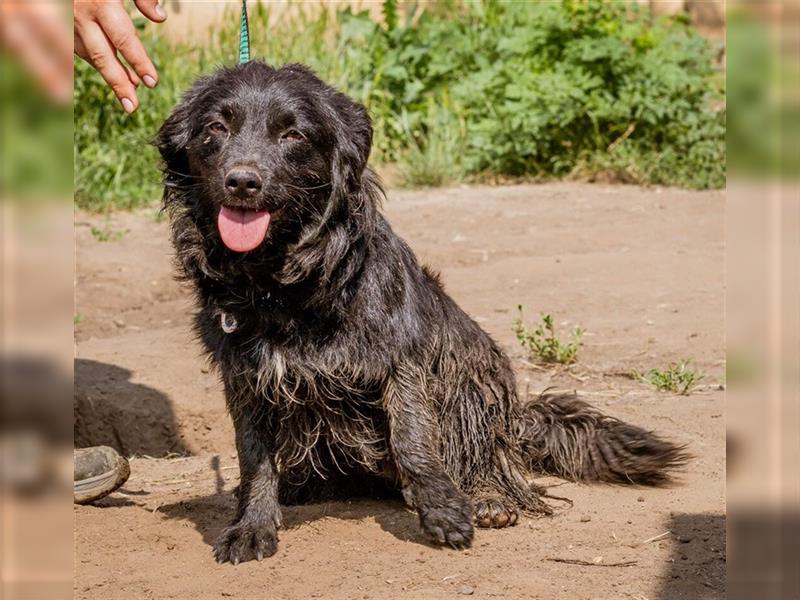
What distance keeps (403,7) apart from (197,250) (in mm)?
8395

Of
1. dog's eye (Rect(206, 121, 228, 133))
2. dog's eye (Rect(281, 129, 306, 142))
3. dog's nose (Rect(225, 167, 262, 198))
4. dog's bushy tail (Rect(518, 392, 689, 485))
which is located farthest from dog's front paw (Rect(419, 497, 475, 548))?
dog's eye (Rect(206, 121, 228, 133))

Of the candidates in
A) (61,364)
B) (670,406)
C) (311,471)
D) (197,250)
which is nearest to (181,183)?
(197,250)

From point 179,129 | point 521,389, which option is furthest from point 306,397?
point 521,389

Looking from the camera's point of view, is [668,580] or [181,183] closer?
[668,580]

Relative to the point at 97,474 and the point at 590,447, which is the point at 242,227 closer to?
the point at 97,474

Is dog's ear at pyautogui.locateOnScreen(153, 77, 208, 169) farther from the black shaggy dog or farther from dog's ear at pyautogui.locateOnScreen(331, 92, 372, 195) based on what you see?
dog's ear at pyautogui.locateOnScreen(331, 92, 372, 195)

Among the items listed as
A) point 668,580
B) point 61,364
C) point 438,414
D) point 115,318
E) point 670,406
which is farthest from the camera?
point 115,318

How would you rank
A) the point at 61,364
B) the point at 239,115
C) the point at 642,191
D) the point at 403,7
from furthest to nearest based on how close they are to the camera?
1. the point at 403,7
2. the point at 642,191
3. the point at 239,115
4. the point at 61,364

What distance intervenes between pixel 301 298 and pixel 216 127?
661 millimetres

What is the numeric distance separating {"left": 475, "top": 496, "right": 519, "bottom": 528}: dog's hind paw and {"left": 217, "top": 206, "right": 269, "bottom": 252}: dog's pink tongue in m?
1.30

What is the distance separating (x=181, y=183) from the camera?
408 centimetres

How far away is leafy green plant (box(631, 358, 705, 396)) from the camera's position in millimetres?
5676

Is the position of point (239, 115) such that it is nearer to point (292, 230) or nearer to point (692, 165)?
→ point (292, 230)

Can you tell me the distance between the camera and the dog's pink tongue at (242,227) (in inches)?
149
